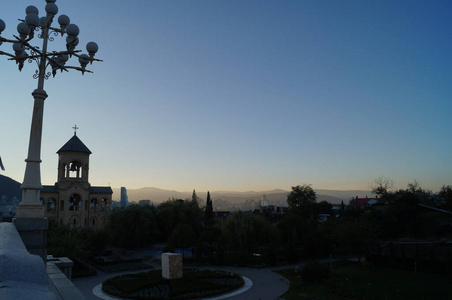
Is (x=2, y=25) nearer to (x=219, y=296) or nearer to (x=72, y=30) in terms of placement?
(x=72, y=30)

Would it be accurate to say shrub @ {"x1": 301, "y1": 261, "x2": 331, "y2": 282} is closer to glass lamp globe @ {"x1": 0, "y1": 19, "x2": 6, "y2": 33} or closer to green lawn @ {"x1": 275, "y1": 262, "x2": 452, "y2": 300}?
green lawn @ {"x1": 275, "y1": 262, "x2": 452, "y2": 300}

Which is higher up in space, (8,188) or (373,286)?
(8,188)

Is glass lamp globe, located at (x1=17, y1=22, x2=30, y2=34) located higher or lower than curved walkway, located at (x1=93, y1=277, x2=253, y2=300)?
higher

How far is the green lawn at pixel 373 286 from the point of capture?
20000mm

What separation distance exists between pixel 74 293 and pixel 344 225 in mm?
29352

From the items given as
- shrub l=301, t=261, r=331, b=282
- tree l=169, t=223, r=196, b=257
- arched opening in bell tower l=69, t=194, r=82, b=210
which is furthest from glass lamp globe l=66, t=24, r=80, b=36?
arched opening in bell tower l=69, t=194, r=82, b=210

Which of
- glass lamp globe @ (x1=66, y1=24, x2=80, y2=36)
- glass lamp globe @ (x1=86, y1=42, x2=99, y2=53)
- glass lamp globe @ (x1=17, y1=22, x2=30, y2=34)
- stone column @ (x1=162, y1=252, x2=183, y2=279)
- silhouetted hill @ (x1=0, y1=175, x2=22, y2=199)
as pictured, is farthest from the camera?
silhouetted hill @ (x1=0, y1=175, x2=22, y2=199)

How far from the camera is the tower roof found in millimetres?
39438

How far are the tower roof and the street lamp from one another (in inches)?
1270

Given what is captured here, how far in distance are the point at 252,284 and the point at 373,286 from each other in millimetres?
8368

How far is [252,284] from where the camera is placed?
2409 centimetres

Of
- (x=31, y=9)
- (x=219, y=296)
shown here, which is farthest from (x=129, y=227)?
(x=31, y=9)

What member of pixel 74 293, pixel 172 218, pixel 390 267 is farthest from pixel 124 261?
pixel 74 293

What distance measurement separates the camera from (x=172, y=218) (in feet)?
144
